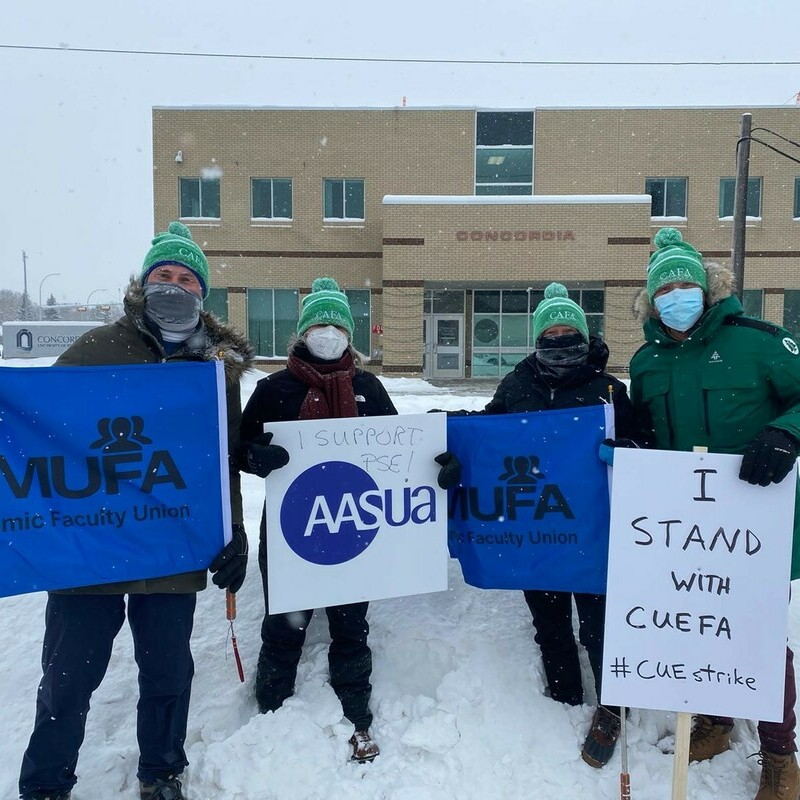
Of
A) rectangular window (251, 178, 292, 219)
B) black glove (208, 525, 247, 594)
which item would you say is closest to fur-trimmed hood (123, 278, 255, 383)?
black glove (208, 525, 247, 594)

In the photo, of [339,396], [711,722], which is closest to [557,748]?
[711,722]

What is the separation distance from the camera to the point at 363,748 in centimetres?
288

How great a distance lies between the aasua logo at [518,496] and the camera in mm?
3064

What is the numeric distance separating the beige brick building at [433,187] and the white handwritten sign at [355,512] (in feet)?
58.1

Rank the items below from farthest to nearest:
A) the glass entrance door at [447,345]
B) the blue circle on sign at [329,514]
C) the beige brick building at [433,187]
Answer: the glass entrance door at [447,345], the beige brick building at [433,187], the blue circle on sign at [329,514]

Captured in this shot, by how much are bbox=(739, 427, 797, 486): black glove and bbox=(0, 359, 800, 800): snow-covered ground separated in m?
1.39

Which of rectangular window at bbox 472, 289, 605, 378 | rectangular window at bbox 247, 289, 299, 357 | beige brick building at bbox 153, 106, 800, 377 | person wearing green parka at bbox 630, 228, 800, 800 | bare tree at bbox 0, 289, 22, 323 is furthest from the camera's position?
bare tree at bbox 0, 289, 22, 323

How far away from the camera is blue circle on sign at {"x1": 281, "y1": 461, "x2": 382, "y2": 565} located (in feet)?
9.72

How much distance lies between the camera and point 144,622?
2639 millimetres

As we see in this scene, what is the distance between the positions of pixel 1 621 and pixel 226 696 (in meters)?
1.65

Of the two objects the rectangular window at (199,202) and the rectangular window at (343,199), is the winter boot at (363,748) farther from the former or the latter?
the rectangular window at (199,202)

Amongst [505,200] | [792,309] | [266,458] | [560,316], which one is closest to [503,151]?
[505,200]

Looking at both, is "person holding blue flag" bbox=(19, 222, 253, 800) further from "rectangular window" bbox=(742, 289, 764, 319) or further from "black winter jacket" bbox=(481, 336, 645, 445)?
"rectangular window" bbox=(742, 289, 764, 319)

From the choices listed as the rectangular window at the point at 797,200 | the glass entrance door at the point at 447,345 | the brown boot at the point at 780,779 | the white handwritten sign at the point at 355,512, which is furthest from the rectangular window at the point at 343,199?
the brown boot at the point at 780,779
